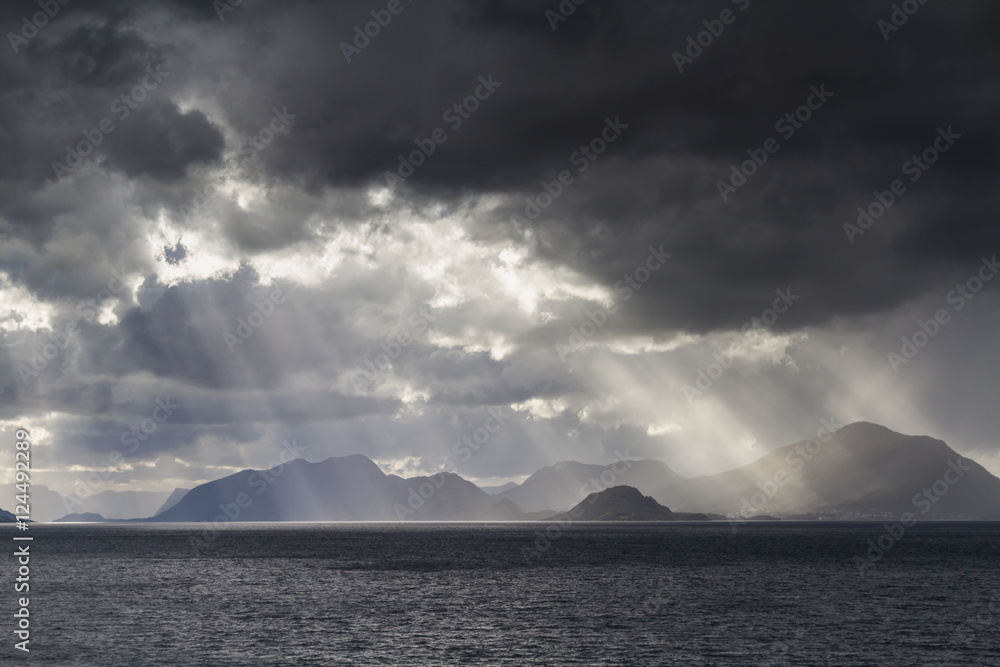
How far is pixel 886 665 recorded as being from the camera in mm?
60438

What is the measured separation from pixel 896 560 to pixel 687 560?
49.3 m

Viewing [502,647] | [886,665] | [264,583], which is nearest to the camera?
[886,665]

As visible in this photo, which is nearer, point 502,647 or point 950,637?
point 502,647

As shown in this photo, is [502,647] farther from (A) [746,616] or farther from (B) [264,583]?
(B) [264,583]

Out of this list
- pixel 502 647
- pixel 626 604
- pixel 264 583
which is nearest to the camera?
pixel 502 647

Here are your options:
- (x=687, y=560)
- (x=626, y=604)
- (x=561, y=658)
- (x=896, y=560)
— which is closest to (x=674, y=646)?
(x=561, y=658)

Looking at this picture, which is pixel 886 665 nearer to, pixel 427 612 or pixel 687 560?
pixel 427 612

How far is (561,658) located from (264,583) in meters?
75.7

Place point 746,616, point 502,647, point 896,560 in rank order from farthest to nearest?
1. point 896,560
2. point 746,616
3. point 502,647

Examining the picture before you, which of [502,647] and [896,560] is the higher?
[502,647]

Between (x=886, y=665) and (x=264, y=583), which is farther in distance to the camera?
(x=264, y=583)

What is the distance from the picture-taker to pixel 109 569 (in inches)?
6004

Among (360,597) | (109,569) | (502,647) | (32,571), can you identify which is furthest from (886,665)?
(32,571)

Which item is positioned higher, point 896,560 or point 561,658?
point 561,658
